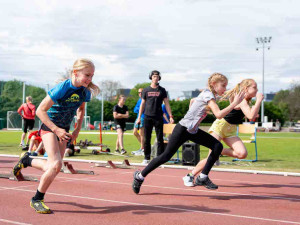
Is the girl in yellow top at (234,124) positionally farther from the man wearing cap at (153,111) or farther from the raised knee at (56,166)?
the man wearing cap at (153,111)

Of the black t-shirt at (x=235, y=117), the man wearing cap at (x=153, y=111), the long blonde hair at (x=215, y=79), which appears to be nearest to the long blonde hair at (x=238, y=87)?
the long blonde hair at (x=215, y=79)

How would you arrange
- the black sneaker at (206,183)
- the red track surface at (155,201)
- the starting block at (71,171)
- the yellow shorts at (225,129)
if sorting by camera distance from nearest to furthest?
the red track surface at (155,201) < the black sneaker at (206,183) < the yellow shorts at (225,129) < the starting block at (71,171)

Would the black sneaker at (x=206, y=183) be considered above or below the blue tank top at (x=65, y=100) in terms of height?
below

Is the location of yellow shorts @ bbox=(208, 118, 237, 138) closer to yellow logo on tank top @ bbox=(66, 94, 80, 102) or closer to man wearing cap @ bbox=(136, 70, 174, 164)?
yellow logo on tank top @ bbox=(66, 94, 80, 102)

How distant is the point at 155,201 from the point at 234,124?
2385mm

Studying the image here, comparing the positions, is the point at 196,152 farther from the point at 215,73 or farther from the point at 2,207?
the point at 2,207

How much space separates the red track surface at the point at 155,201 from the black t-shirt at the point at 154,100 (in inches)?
107

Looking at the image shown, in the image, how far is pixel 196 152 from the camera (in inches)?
396

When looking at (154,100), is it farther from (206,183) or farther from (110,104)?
(110,104)

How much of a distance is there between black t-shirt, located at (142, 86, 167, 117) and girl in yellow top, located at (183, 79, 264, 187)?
324 centimetres

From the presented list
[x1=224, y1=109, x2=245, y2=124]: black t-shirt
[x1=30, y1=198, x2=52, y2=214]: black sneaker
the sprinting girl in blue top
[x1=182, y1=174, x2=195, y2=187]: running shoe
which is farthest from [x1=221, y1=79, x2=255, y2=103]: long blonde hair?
[x1=30, y1=198, x2=52, y2=214]: black sneaker

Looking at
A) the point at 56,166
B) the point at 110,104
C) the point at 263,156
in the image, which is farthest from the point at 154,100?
the point at 110,104

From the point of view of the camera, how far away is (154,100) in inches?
417

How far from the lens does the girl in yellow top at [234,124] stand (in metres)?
6.64
